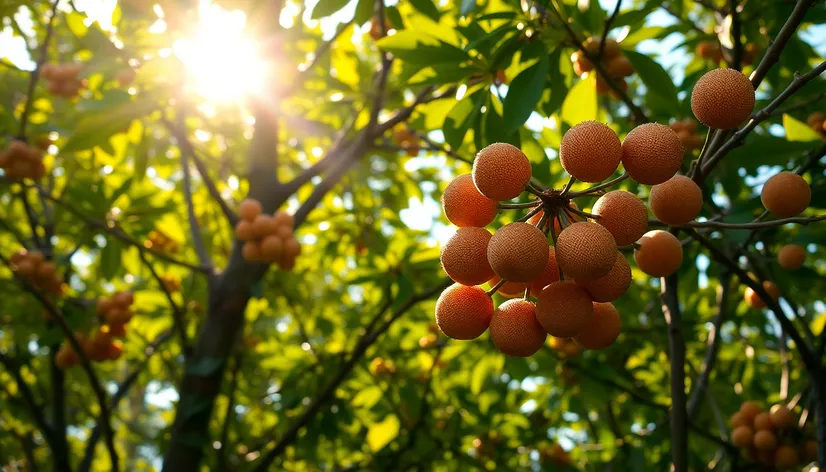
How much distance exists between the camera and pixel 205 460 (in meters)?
3.46

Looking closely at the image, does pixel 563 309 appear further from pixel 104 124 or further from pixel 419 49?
pixel 104 124

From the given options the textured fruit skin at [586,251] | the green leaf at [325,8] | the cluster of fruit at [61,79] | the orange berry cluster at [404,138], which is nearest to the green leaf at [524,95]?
the green leaf at [325,8]

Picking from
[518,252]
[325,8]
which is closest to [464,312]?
[518,252]

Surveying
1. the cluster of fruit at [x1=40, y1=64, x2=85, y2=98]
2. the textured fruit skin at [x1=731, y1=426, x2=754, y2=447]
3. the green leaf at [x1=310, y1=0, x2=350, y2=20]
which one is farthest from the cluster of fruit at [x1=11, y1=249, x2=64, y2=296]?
the textured fruit skin at [x1=731, y1=426, x2=754, y2=447]

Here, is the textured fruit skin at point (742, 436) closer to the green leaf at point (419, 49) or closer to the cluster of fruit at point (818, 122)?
the cluster of fruit at point (818, 122)

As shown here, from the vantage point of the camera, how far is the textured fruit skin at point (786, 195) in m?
1.09

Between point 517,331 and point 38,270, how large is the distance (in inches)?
116

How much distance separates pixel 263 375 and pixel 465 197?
14.1 ft

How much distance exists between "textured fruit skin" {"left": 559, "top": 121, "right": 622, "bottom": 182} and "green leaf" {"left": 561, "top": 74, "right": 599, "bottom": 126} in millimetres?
1121

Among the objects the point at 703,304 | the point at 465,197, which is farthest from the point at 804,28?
A: the point at 465,197

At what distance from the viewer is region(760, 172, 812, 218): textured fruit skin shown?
109 centimetres

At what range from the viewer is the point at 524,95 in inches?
62.7

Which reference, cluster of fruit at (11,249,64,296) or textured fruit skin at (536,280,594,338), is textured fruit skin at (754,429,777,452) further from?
cluster of fruit at (11,249,64,296)

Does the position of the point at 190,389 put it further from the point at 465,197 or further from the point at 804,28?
the point at 804,28
